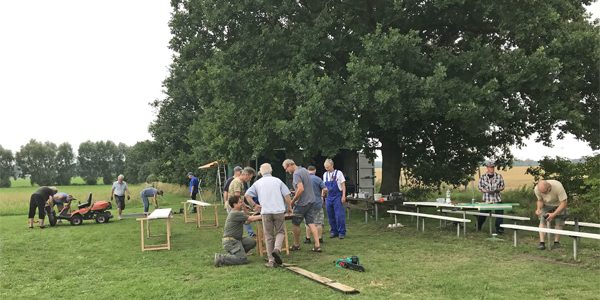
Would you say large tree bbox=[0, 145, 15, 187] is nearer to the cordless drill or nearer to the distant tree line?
the distant tree line

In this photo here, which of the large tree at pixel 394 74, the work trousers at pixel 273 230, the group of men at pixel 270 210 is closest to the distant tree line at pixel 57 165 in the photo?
the large tree at pixel 394 74

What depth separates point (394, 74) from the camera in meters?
11.2

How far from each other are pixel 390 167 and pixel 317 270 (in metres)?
9.41

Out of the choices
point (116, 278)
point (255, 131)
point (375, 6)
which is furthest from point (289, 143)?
point (116, 278)

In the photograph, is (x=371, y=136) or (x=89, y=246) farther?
(x=371, y=136)

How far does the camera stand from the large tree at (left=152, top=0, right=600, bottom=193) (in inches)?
451

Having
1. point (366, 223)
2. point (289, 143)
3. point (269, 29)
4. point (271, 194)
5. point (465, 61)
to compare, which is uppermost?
point (269, 29)

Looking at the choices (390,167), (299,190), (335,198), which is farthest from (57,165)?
(299,190)

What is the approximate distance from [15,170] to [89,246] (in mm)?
73697

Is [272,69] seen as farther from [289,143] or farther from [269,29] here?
[289,143]

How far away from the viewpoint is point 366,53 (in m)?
11.7

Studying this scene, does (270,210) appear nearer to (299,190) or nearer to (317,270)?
(299,190)

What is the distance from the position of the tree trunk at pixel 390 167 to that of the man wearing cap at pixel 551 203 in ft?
24.2

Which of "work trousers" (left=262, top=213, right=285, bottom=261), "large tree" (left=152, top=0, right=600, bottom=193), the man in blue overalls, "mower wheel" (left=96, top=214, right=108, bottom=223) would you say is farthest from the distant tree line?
"work trousers" (left=262, top=213, right=285, bottom=261)
